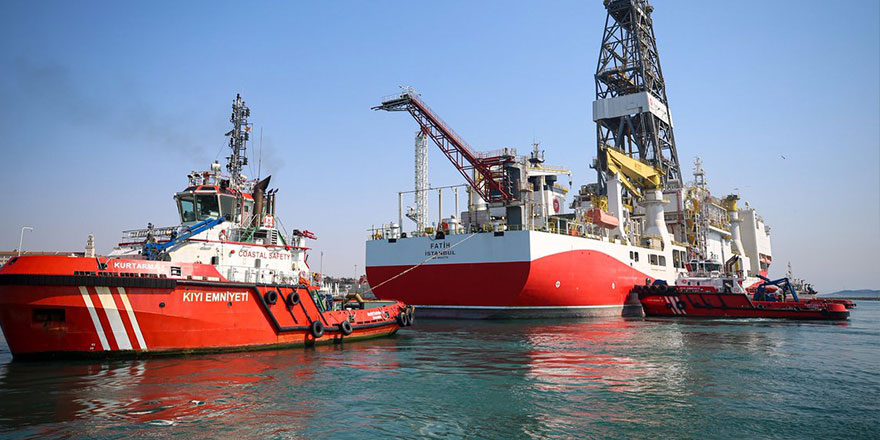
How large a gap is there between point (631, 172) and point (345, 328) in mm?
27361

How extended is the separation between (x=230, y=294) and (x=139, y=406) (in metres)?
5.16

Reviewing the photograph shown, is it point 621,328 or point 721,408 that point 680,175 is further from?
point 721,408

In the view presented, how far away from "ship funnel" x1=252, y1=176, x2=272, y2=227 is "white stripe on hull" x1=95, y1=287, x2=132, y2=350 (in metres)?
5.12

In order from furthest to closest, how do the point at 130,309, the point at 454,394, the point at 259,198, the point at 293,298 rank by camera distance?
the point at 259,198 → the point at 293,298 → the point at 130,309 → the point at 454,394

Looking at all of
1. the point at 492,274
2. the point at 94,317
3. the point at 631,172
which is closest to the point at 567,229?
the point at 492,274

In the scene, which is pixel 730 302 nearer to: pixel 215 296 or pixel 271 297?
pixel 271 297

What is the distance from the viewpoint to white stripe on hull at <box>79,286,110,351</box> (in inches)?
433

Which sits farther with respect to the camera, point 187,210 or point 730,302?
point 730,302

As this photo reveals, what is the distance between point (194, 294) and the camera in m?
12.3

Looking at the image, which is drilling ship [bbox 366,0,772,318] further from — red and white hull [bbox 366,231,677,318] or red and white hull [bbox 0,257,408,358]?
red and white hull [bbox 0,257,408,358]

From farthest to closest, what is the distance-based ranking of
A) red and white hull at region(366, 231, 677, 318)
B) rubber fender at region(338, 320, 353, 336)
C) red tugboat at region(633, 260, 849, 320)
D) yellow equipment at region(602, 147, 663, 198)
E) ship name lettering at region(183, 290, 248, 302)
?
yellow equipment at region(602, 147, 663, 198)
red tugboat at region(633, 260, 849, 320)
red and white hull at region(366, 231, 677, 318)
rubber fender at region(338, 320, 353, 336)
ship name lettering at region(183, 290, 248, 302)

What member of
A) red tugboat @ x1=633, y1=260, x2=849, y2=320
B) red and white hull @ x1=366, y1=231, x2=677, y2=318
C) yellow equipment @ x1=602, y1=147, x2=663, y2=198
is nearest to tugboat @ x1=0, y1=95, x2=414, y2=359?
red and white hull @ x1=366, y1=231, x2=677, y2=318

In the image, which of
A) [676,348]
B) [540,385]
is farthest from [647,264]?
[540,385]

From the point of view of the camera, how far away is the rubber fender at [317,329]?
48.3 feet
